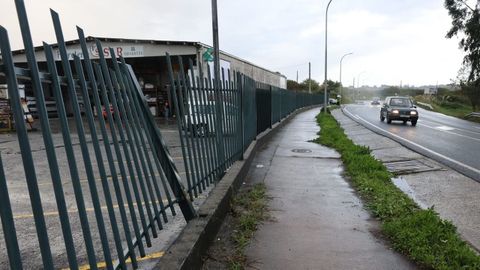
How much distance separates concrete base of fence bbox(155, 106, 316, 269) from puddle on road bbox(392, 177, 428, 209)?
2.75 meters

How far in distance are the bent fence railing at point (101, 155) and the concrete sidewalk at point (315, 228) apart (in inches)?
35.9

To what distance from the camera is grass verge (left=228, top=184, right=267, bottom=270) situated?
3.68 metres

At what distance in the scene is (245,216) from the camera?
4.76 meters

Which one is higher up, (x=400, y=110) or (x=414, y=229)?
(x=414, y=229)

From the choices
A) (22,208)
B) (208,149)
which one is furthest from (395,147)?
(22,208)

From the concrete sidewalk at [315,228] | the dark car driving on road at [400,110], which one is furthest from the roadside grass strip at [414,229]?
the dark car driving on road at [400,110]

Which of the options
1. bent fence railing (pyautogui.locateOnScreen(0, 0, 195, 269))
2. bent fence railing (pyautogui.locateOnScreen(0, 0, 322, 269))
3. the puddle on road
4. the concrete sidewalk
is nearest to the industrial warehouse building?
the concrete sidewalk

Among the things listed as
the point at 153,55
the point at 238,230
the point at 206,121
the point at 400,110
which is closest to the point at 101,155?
the point at 238,230

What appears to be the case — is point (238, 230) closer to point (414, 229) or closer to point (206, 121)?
point (206, 121)

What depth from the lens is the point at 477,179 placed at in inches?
285

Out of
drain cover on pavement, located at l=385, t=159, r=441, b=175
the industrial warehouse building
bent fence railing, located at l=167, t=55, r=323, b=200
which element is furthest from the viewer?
the industrial warehouse building

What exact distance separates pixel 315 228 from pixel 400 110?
62.6 ft

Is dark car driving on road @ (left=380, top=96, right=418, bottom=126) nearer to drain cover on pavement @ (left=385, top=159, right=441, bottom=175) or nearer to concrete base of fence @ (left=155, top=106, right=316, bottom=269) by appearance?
drain cover on pavement @ (left=385, top=159, right=441, bottom=175)

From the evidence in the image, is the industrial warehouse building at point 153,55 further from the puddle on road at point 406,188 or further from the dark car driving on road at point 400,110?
the puddle on road at point 406,188
